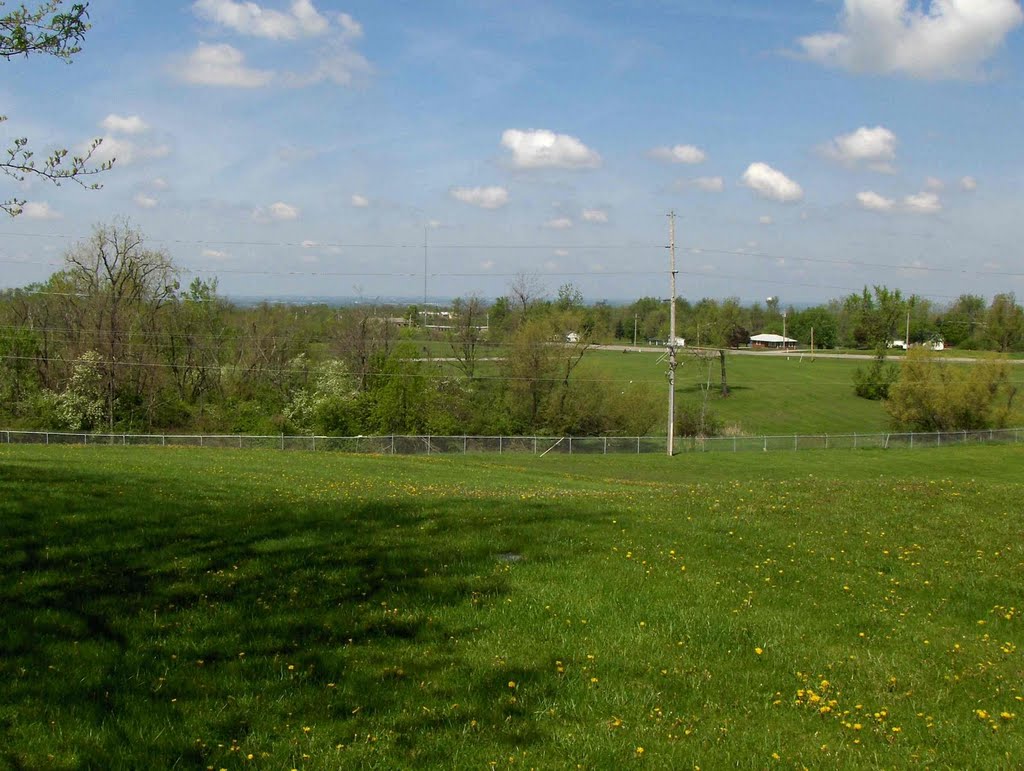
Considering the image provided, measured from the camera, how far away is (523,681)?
6145mm

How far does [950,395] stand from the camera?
69250 millimetres

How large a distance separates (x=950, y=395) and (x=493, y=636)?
235 feet

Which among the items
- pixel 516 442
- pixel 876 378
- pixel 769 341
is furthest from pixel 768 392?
pixel 769 341

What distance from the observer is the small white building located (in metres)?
139

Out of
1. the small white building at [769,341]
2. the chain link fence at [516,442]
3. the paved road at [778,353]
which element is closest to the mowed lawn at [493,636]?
the chain link fence at [516,442]

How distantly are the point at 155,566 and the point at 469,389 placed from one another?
57.7 m

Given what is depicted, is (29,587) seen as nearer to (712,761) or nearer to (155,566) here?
(155,566)

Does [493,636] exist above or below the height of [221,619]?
below

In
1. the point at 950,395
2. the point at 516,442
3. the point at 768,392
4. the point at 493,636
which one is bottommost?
the point at 516,442

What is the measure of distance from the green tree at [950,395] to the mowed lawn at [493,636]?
6339cm

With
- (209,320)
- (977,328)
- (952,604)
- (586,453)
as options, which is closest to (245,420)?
(209,320)

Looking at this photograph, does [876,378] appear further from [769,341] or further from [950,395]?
[769,341]

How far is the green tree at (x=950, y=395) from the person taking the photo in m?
69.6

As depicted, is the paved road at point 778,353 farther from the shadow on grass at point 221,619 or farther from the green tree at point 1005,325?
the shadow on grass at point 221,619
